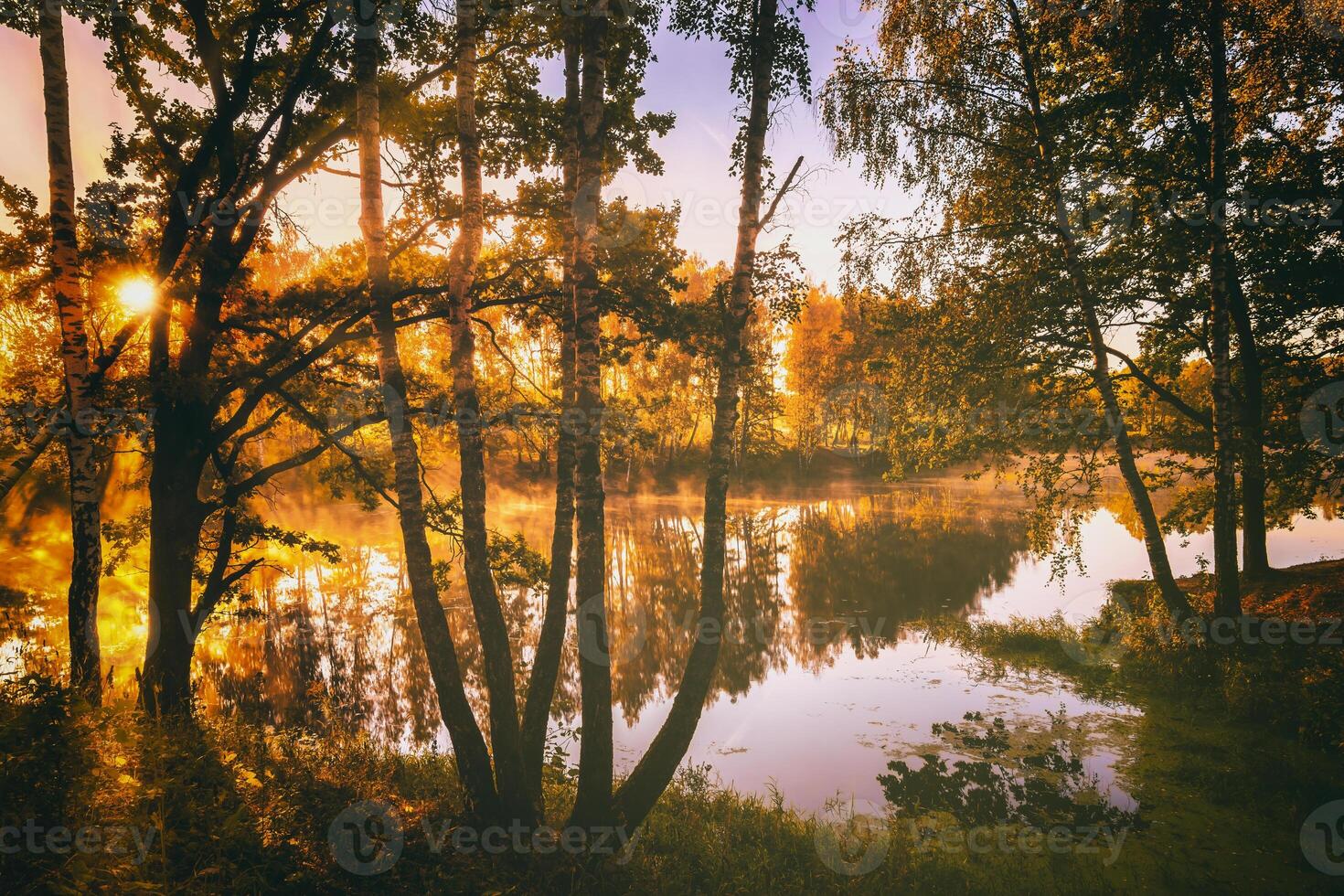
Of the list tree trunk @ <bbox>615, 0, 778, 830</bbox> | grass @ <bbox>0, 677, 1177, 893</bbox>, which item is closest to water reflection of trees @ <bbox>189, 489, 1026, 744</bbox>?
tree trunk @ <bbox>615, 0, 778, 830</bbox>

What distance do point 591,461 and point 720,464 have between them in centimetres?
163

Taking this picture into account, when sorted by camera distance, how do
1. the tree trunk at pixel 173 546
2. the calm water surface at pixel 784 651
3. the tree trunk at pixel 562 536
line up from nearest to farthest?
the tree trunk at pixel 562 536 → the tree trunk at pixel 173 546 → the calm water surface at pixel 784 651

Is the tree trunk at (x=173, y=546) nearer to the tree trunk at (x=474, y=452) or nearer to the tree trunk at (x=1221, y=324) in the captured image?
the tree trunk at (x=474, y=452)

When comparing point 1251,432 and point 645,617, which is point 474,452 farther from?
point 1251,432

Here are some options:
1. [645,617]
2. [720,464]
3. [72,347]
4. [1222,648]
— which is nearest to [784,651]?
[645,617]

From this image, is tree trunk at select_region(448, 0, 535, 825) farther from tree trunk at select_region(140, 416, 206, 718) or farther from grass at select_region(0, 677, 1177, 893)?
tree trunk at select_region(140, 416, 206, 718)

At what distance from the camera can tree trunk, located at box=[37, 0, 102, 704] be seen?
261 inches

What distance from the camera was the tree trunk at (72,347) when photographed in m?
6.62

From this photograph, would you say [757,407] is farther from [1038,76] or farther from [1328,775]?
[1328,775]

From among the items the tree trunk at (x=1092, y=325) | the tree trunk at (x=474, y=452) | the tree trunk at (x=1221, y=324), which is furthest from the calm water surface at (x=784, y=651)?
the tree trunk at (x=474, y=452)

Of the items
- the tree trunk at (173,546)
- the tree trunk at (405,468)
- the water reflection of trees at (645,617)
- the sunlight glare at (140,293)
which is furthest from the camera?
the water reflection of trees at (645,617)

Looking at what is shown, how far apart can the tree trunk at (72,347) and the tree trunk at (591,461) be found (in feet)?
19.3

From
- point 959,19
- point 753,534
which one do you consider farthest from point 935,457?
point 753,534

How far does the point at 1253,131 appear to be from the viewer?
11.2 metres
